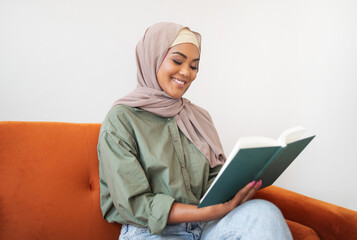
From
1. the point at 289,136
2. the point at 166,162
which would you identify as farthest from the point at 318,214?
the point at 166,162

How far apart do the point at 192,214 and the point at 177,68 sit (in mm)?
525

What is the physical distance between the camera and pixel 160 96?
1141mm

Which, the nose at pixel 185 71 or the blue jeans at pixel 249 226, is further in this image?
the nose at pixel 185 71

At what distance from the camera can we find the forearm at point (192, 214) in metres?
0.87

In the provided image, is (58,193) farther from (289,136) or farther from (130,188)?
(289,136)

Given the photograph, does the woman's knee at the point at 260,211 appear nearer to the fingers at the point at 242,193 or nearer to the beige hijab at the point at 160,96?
the fingers at the point at 242,193

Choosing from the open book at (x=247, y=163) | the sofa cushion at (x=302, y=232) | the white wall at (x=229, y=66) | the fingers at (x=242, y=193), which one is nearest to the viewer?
the open book at (x=247, y=163)

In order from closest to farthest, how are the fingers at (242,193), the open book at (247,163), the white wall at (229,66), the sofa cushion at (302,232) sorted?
the open book at (247,163) < the fingers at (242,193) < the sofa cushion at (302,232) < the white wall at (229,66)

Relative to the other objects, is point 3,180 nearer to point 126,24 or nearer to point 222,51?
point 126,24

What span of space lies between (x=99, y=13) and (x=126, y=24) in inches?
5.8

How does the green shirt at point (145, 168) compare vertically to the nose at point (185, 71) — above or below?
below

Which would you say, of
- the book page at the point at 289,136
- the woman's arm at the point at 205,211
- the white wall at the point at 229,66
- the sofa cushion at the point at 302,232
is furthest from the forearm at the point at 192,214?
the white wall at the point at 229,66

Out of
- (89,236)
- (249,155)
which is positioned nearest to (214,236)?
(249,155)

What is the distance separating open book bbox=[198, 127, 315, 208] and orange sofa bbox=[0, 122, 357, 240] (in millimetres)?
432
